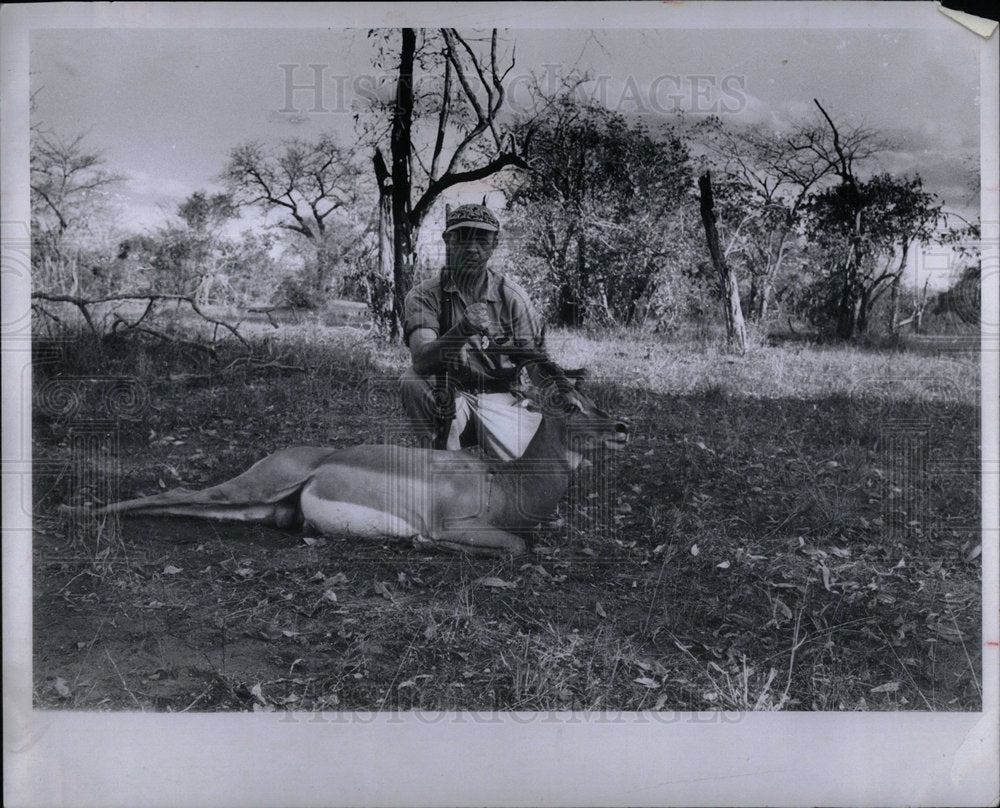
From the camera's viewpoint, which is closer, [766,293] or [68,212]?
[68,212]

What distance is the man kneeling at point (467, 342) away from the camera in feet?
12.5

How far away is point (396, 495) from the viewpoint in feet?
12.3

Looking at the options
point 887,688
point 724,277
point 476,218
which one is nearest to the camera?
point 887,688

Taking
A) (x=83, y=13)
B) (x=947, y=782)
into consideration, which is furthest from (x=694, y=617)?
(x=83, y=13)

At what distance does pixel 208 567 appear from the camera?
3674mm

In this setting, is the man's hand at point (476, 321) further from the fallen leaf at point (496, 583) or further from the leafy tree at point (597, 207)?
the fallen leaf at point (496, 583)

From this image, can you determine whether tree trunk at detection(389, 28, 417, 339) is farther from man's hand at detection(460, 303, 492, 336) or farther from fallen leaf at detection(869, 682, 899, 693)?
fallen leaf at detection(869, 682, 899, 693)

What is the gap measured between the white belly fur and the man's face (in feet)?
4.28

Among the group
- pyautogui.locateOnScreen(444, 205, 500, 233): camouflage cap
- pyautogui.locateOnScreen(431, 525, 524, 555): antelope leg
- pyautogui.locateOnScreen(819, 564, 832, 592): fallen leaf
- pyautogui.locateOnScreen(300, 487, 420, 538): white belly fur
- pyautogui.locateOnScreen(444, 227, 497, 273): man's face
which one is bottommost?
pyautogui.locateOnScreen(819, 564, 832, 592): fallen leaf

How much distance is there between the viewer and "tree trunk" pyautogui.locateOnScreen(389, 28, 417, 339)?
3783mm

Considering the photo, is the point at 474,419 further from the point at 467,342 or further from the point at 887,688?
the point at 887,688

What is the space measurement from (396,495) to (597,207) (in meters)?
1.80

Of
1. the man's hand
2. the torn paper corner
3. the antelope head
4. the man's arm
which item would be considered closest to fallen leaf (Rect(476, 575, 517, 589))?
the antelope head

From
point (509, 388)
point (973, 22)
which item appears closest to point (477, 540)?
point (509, 388)
